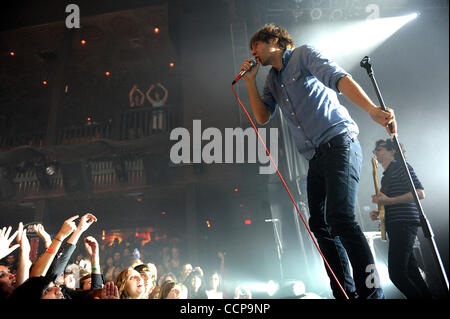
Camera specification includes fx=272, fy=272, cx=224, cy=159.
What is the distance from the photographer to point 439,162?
3051mm

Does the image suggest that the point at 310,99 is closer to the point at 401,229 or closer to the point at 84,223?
the point at 401,229

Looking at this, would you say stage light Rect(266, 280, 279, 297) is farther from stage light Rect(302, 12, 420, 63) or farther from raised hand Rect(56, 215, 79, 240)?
stage light Rect(302, 12, 420, 63)

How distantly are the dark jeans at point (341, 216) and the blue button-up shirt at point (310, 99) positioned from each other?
0.06 m

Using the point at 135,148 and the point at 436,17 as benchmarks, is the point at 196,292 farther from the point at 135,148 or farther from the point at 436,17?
the point at 436,17

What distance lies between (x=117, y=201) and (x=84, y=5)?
3.89m

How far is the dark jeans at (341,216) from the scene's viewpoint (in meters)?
1.02

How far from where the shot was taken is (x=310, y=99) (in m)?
1.31

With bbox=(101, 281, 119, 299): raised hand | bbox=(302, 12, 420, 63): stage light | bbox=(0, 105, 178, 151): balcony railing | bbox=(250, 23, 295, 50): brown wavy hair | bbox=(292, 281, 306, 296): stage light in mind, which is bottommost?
bbox=(292, 281, 306, 296): stage light

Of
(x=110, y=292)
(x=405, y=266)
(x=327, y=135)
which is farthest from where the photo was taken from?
(x=405, y=266)

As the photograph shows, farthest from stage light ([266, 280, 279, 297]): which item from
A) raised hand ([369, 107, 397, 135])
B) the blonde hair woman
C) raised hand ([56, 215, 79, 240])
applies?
raised hand ([369, 107, 397, 135])

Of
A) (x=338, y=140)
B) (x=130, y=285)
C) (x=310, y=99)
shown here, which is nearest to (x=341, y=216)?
(x=338, y=140)

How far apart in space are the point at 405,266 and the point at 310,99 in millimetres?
1231

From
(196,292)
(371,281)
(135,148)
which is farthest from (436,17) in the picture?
(135,148)

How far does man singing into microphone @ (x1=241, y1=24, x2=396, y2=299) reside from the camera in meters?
1.05
